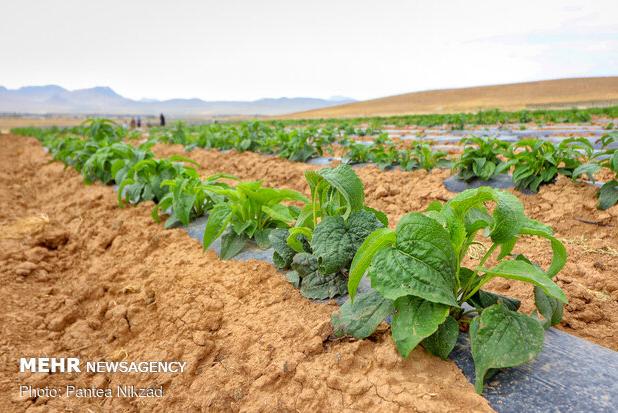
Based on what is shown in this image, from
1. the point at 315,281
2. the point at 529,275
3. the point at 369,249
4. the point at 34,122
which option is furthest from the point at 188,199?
the point at 34,122

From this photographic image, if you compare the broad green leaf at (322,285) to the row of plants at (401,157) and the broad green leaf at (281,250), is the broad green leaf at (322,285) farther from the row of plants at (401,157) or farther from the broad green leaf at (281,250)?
the row of plants at (401,157)

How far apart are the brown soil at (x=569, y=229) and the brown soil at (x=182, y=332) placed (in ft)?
1.31

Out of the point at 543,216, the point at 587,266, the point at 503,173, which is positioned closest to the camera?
the point at 587,266

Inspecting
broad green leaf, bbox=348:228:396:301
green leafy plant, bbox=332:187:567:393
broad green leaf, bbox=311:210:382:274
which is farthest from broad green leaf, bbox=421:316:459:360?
broad green leaf, bbox=311:210:382:274

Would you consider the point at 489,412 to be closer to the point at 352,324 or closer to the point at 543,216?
the point at 352,324

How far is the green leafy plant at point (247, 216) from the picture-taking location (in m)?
2.54

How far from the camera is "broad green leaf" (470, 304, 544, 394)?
1.31m

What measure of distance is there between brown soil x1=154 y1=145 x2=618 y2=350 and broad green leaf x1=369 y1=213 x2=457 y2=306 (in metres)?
0.87

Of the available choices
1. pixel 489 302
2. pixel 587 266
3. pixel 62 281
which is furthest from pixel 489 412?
pixel 62 281

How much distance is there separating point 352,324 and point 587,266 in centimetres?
178

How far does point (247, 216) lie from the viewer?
2.67m

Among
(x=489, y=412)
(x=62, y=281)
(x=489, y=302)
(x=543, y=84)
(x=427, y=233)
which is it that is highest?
(x=543, y=84)

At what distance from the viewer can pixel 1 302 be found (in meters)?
2.63

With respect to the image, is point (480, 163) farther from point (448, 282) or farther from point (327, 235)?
point (448, 282)
